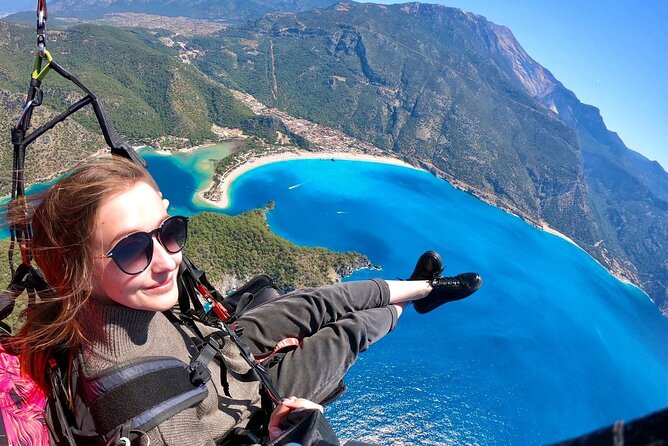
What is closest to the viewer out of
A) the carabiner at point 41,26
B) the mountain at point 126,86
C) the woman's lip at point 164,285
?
the woman's lip at point 164,285

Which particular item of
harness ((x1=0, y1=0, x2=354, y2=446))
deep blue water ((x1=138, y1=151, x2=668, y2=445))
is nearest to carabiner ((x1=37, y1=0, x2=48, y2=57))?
harness ((x1=0, y1=0, x2=354, y2=446))

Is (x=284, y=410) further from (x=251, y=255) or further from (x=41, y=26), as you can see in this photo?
(x=251, y=255)

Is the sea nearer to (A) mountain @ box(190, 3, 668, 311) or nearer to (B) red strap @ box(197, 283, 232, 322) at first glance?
(A) mountain @ box(190, 3, 668, 311)

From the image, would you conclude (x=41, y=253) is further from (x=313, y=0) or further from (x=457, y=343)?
(x=313, y=0)

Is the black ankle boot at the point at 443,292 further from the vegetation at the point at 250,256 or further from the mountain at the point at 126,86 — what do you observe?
the mountain at the point at 126,86

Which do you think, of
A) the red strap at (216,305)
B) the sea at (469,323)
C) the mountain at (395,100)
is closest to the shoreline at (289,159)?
the sea at (469,323)
